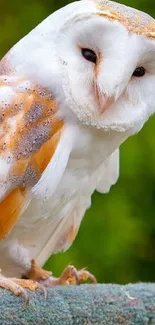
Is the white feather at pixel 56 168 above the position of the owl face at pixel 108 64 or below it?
below

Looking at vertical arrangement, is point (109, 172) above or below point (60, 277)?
above

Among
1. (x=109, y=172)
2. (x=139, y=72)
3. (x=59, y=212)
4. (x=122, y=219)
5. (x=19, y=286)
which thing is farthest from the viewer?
(x=122, y=219)

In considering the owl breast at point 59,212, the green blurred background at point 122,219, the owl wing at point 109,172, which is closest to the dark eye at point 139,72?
the owl breast at point 59,212

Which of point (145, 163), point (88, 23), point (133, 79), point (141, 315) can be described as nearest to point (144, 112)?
point (133, 79)

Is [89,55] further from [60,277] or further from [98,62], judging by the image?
[60,277]

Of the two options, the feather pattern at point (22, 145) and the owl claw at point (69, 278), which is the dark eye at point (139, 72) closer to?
the feather pattern at point (22, 145)

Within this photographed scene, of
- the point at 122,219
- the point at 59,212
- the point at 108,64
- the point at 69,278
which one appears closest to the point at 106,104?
the point at 108,64

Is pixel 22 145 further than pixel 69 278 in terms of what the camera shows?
No

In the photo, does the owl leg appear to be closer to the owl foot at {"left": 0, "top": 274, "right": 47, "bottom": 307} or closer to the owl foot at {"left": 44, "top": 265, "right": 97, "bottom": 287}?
the owl foot at {"left": 44, "top": 265, "right": 97, "bottom": 287}
